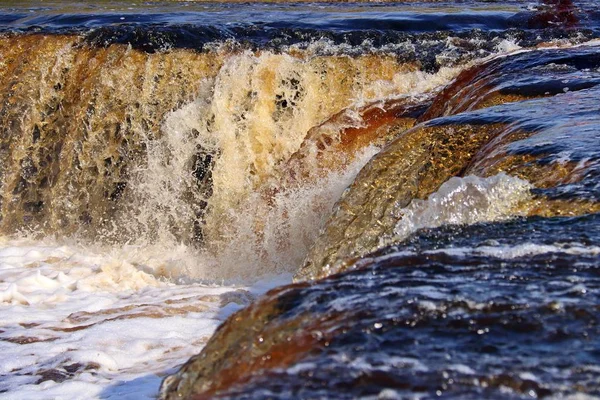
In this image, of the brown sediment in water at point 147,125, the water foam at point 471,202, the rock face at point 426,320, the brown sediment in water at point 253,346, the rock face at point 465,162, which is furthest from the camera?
the brown sediment in water at point 147,125

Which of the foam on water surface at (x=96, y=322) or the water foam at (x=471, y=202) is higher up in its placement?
the water foam at (x=471, y=202)

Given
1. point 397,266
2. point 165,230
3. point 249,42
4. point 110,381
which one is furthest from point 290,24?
point 397,266

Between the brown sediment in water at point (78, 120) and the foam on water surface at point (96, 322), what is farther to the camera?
the brown sediment in water at point (78, 120)

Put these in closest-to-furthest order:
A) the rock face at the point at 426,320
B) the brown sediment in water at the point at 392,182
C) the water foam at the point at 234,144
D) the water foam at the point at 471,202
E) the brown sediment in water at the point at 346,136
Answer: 1. the rock face at the point at 426,320
2. the water foam at the point at 471,202
3. the brown sediment in water at the point at 392,182
4. the brown sediment in water at the point at 346,136
5. the water foam at the point at 234,144

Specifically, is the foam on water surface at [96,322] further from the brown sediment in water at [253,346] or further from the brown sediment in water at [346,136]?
the brown sediment in water at [253,346]

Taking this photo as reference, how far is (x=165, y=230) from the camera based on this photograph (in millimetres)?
8023

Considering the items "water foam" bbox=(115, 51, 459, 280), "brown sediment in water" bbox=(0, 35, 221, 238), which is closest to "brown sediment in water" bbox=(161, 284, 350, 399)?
"water foam" bbox=(115, 51, 459, 280)

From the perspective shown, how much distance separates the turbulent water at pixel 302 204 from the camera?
8.22 feet

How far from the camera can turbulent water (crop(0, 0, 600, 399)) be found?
251 centimetres

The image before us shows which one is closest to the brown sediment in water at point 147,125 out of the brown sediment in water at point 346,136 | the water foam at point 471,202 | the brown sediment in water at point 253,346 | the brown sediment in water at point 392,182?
the brown sediment in water at point 346,136

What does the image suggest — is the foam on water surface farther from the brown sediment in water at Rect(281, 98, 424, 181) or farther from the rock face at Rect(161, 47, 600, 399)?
the rock face at Rect(161, 47, 600, 399)

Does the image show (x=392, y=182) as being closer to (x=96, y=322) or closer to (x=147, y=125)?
(x=96, y=322)

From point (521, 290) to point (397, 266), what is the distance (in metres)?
0.43

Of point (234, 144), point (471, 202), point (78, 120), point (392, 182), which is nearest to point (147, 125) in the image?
point (78, 120)
